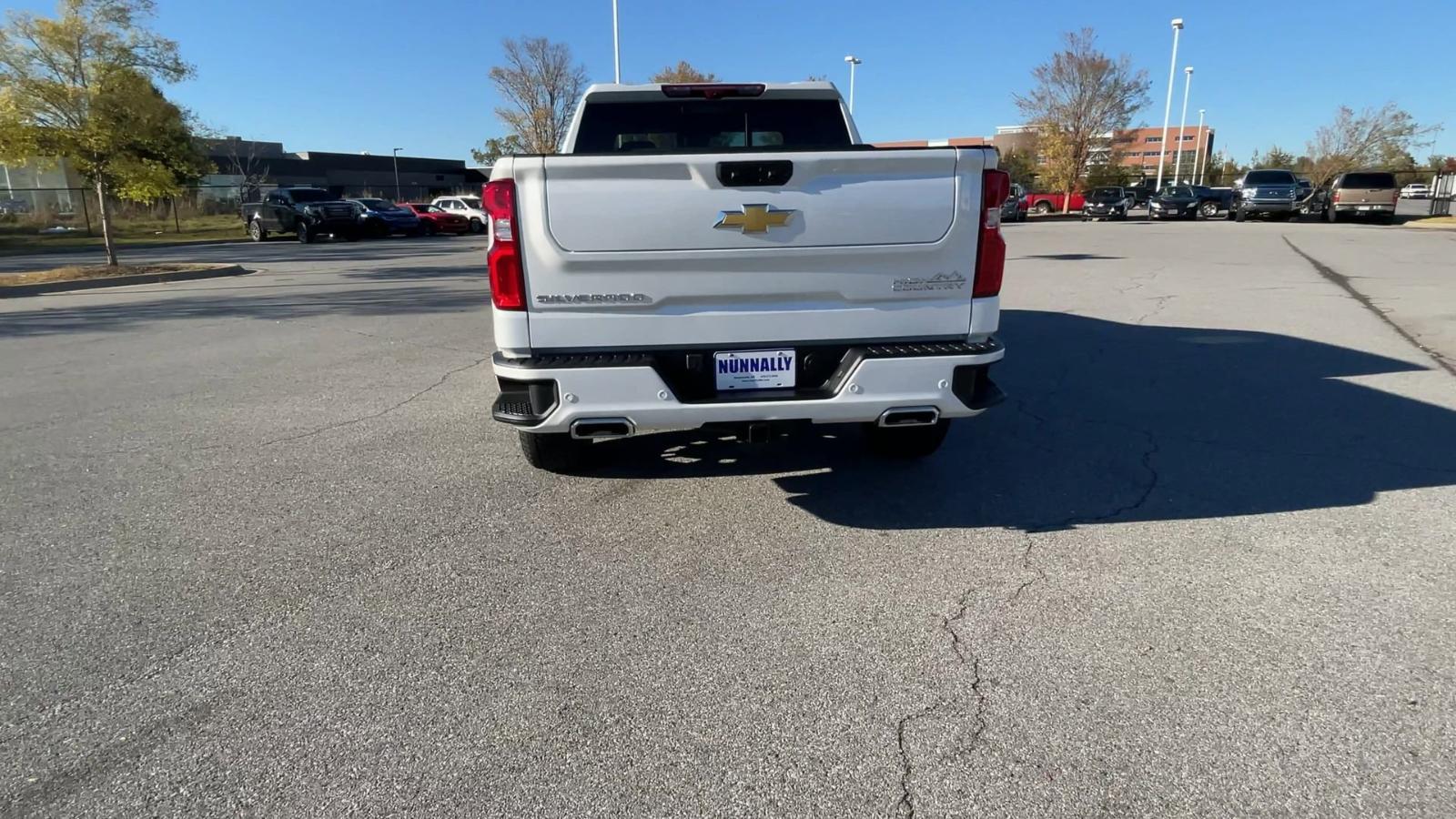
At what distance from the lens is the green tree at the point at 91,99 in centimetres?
1362

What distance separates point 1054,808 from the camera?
2225mm

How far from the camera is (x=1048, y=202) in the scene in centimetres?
4931

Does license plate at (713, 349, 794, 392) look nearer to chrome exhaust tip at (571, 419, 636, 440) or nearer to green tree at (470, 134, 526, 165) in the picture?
chrome exhaust tip at (571, 419, 636, 440)

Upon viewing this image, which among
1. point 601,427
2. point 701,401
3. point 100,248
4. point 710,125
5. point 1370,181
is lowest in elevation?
point 601,427

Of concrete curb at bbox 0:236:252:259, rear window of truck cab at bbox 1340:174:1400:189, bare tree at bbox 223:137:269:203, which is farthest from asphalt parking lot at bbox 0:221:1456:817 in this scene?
bare tree at bbox 223:137:269:203

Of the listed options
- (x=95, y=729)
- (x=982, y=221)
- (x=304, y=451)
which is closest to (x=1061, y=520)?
(x=982, y=221)

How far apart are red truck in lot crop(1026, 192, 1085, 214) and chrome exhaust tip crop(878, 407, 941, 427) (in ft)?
158

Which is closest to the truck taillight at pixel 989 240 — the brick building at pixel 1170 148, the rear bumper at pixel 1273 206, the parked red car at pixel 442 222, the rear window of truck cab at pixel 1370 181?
the parked red car at pixel 442 222

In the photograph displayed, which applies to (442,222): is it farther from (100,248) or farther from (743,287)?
(743,287)

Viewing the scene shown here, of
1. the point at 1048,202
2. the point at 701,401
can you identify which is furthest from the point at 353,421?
the point at 1048,202

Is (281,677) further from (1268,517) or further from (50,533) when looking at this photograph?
(1268,517)

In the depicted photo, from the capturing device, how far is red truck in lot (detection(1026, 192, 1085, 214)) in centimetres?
4912

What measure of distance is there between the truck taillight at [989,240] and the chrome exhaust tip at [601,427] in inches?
64.3

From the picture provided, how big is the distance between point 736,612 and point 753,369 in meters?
1.06
